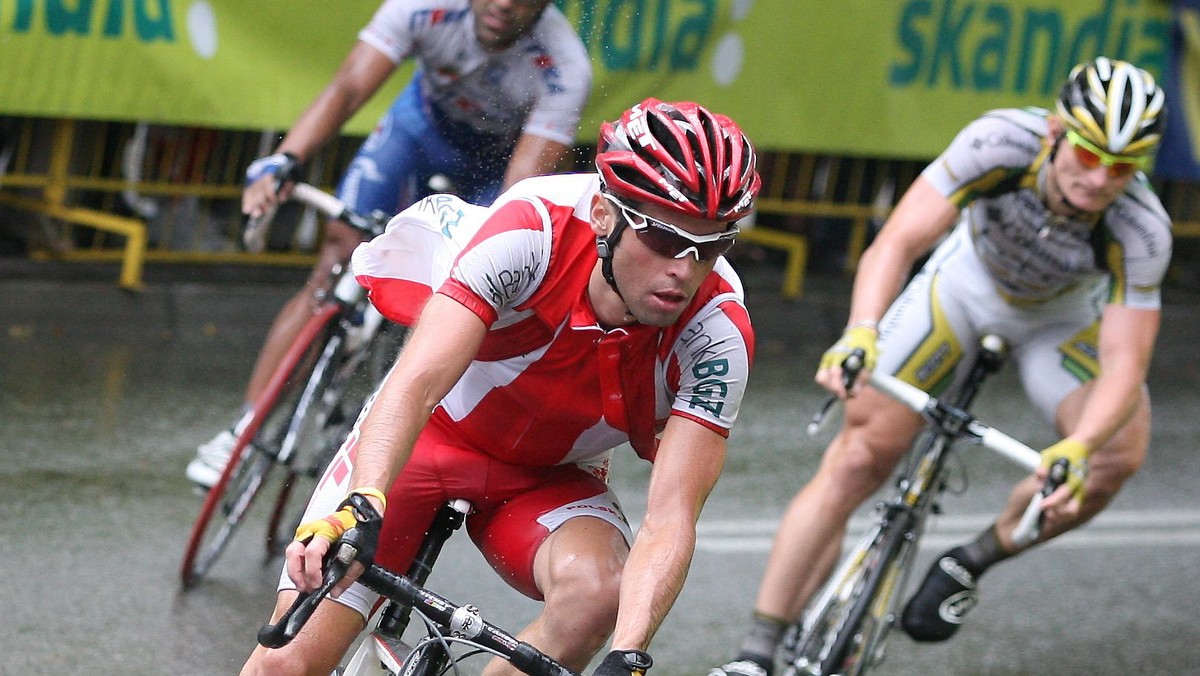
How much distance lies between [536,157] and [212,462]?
1646mm

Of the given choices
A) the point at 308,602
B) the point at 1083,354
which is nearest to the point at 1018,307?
the point at 1083,354

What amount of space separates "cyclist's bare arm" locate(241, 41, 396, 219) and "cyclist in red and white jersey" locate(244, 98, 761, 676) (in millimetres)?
2214

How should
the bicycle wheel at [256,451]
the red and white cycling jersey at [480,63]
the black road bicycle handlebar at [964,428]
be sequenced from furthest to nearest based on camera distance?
the red and white cycling jersey at [480,63] < the bicycle wheel at [256,451] < the black road bicycle handlebar at [964,428]

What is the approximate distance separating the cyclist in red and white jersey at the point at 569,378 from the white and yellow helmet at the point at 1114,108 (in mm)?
1957

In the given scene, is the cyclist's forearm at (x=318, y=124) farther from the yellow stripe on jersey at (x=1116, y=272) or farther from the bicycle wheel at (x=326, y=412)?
the yellow stripe on jersey at (x=1116, y=272)

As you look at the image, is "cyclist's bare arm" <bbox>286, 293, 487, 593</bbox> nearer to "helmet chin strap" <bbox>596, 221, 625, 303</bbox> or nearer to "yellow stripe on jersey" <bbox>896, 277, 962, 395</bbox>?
"helmet chin strap" <bbox>596, 221, 625, 303</bbox>

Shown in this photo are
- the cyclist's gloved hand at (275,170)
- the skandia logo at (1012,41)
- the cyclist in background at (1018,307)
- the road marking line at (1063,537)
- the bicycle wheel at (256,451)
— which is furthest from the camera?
the skandia logo at (1012,41)

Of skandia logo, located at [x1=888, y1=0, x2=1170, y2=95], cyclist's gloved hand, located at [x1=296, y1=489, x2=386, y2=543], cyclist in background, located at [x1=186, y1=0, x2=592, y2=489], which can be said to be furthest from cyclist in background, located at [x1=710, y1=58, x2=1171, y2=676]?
skandia logo, located at [x1=888, y1=0, x2=1170, y2=95]

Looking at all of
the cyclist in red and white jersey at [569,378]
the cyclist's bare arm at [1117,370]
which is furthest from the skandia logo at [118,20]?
the cyclist in red and white jersey at [569,378]

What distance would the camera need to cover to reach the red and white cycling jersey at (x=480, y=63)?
5.93 metres

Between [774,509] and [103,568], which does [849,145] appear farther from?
[103,568]

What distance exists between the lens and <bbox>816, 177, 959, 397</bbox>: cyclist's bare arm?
5262mm

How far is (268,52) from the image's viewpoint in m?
8.98

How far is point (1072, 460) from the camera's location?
4969mm
